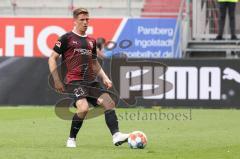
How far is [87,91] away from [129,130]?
370cm

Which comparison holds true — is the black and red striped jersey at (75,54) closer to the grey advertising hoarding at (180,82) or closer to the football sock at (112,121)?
the football sock at (112,121)

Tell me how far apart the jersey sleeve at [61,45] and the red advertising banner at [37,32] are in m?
14.8

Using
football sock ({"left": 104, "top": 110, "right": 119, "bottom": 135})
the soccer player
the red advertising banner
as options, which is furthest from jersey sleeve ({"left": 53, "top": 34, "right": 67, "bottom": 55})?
the red advertising banner

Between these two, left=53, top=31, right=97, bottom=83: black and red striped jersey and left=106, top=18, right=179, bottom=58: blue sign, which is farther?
left=106, top=18, right=179, bottom=58: blue sign

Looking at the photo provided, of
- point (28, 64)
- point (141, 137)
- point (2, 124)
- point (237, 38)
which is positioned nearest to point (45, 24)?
point (28, 64)

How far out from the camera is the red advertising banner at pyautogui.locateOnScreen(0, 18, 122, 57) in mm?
27141

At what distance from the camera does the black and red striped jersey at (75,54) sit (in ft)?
40.5

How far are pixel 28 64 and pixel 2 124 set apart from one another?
614 centimetres

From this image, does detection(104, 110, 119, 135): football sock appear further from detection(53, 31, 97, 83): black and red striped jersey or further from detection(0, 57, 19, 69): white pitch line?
detection(0, 57, 19, 69): white pitch line

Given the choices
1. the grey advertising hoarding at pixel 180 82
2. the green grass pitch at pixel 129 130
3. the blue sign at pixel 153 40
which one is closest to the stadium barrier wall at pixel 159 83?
the grey advertising hoarding at pixel 180 82

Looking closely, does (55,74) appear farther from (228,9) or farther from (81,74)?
(228,9)

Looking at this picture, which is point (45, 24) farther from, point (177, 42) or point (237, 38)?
point (237, 38)

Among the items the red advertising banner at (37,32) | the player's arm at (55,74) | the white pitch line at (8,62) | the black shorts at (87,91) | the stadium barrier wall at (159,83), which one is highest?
the player's arm at (55,74)

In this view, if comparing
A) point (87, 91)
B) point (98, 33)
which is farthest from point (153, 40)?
point (87, 91)
